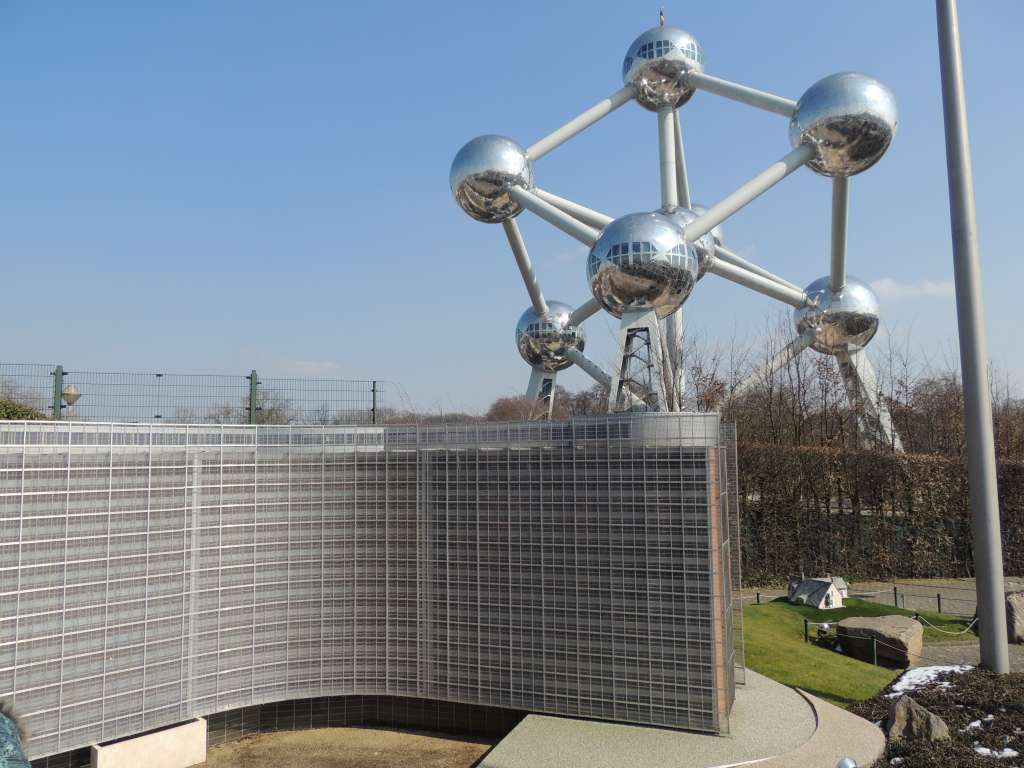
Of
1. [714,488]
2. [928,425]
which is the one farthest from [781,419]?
[714,488]

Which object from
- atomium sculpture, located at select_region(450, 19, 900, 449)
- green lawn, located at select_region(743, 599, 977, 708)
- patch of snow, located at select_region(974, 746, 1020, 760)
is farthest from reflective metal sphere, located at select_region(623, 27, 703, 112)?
patch of snow, located at select_region(974, 746, 1020, 760)

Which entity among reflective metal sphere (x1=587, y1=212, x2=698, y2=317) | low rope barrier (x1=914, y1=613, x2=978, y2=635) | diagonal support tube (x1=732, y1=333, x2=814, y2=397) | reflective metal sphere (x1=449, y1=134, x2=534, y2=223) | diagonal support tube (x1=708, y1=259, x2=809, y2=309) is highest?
reflective metal sphere (x1=449, y1=134, x2=534, y2=223)

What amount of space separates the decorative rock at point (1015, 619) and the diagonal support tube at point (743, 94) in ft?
36.2

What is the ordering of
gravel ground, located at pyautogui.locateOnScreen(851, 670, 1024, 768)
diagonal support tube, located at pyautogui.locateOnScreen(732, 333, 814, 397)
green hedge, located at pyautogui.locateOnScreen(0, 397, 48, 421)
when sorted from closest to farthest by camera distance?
gravel ground, located at pyautogui.locateOnScreen(851, 670, 1024, 768) < green hedge, located at pyautogui.locateOnScreen(0, 397, 48, 421) < diagonal support tube, located at pyautogui.locateOnScreen(732, 333, 814, 397)

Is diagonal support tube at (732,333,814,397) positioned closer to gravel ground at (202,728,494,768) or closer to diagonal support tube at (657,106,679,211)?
diagonal support tube at (657,106,679,211)

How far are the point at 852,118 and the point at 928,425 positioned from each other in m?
19.5

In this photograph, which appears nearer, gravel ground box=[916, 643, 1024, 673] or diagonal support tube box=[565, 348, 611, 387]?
gravel ground box=[916, 643, 1024, 673]

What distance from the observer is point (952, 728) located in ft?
28.3

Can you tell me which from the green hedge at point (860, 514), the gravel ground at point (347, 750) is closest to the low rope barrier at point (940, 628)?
the green hedge at point (860, 514)

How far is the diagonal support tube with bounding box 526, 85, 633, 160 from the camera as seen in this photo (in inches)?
654

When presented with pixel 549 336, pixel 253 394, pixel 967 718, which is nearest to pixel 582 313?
pixel 549 336

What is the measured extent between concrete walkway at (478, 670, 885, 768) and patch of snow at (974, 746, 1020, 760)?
3.24 feet

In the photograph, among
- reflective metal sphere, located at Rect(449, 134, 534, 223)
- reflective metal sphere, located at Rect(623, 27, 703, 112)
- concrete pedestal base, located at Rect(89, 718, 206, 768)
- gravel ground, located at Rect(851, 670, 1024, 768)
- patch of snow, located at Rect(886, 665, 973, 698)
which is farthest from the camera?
reflective metal sphere, located at Rect(623, 27, 703, 112)

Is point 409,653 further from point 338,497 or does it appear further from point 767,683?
point 767,683
